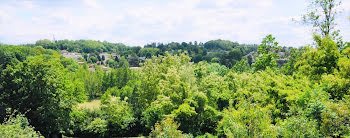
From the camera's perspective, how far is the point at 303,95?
1072cm

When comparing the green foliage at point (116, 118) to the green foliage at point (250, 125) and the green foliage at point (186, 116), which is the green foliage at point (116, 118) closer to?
the green foliage at point (186, 116)

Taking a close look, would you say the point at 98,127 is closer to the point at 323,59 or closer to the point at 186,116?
the point at 186,116

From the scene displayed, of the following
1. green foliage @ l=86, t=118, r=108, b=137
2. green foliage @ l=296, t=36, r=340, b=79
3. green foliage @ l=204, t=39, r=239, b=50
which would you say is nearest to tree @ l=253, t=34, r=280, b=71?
green foliage @ l=296, t=36, r=340, b=79

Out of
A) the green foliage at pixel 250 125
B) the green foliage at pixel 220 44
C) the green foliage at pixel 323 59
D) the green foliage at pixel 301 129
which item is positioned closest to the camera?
the green foliage at pixel 301 129

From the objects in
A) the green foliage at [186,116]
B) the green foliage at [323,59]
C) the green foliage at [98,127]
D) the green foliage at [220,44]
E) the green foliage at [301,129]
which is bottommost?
the green foliage at [98,127]

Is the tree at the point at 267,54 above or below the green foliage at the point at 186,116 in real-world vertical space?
above

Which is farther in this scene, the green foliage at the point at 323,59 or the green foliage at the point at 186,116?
the green foliage at the point at 186,116

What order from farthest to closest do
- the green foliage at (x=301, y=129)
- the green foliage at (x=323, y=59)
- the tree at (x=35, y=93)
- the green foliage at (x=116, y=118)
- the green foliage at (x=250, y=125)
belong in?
the green foliage at (x=116, y=118), the tree at (x=35, y=93), the green foliage at (x=323, y=59), the green foliage at (x=250, y=125), the green foliage at (x=301, y=129)

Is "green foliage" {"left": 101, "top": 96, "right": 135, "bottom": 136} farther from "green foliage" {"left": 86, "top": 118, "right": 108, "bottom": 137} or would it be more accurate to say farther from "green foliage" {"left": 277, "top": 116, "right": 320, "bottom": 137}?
"green foliage" {"left": 277, "top": 116, "right": 320, "bottom": 137}

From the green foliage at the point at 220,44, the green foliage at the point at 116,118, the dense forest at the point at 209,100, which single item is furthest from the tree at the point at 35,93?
the green foliage at the point at 220,44

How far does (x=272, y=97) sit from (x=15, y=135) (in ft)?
41.1

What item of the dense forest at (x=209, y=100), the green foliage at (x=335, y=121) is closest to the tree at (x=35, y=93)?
the dense forest at (x=209, y=100)

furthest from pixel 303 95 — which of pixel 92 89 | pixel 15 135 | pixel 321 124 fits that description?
pixel 92 89

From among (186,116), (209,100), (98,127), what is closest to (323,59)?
(209,100)
